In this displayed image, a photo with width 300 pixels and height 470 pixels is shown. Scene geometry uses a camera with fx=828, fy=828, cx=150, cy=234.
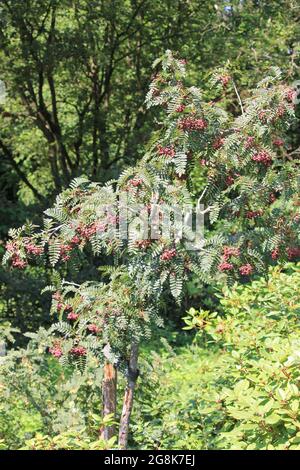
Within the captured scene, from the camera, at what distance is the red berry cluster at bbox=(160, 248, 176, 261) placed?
414 cm

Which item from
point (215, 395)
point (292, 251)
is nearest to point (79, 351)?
point (215, 395)

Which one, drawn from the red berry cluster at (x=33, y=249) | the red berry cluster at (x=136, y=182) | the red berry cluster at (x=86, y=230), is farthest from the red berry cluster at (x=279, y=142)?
the red berry cluster at (x=33, y=249)

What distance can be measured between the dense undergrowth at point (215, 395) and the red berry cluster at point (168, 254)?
0.61m

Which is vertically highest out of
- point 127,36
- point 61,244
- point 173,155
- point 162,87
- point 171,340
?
point 127,36

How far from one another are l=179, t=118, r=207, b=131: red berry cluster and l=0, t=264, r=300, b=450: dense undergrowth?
1170mm

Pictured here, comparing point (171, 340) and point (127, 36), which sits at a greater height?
point (127, 36)

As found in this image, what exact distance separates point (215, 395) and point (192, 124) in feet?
4.57

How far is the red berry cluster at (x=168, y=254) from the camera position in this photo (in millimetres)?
4137

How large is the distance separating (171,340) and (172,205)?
5455 mm

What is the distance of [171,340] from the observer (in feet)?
31.2

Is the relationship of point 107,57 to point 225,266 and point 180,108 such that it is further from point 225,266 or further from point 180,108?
point 225,266

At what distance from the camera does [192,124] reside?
14.2ft
